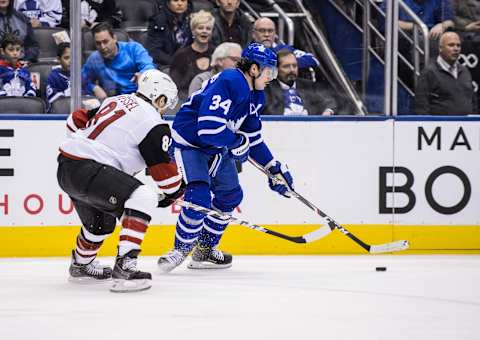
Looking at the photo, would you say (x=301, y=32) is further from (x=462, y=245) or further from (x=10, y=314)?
(x=10, y=314)

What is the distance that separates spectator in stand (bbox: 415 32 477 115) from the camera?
6289 millimetres

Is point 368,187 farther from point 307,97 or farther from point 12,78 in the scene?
point 12,78

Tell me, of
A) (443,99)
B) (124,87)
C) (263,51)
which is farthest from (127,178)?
(443,99)

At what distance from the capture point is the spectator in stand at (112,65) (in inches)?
233

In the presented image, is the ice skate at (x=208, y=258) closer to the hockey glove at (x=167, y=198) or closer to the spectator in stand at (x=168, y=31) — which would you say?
the hockey glove at (x=167, y=198)

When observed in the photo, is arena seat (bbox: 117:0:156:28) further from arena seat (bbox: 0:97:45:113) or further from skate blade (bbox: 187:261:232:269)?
skate blade (bbox: 187:261:232:269)

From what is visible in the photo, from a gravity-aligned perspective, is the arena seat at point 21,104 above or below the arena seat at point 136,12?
below

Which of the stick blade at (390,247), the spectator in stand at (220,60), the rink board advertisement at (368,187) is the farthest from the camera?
the rink board advertisement at (368,187)

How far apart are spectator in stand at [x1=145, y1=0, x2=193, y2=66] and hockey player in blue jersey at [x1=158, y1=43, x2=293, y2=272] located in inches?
28.5

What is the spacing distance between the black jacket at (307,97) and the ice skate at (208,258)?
1.03 metres

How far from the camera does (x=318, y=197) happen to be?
6168 mm

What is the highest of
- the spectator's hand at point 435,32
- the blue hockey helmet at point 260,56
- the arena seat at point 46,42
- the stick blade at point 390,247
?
the spectator's hand at point 435,32

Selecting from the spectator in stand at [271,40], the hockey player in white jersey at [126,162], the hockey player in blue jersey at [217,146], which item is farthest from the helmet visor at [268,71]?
the spectator in stand at [271,40]

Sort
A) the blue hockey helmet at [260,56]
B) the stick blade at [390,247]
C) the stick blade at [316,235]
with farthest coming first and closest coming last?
1. the stick blade at [316,235]
2. the stick blade at [390,247]
3. the blue hockey helmet at [260,56]
